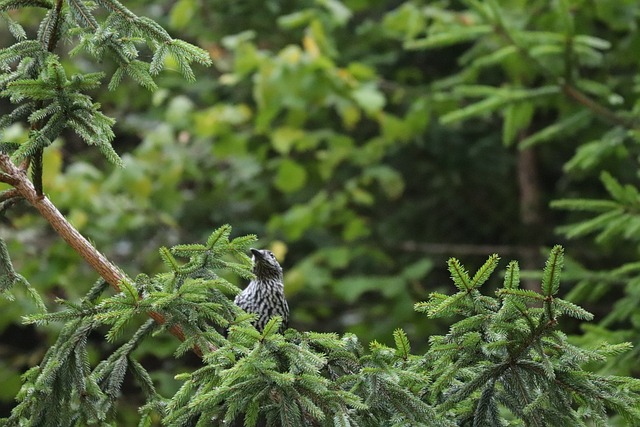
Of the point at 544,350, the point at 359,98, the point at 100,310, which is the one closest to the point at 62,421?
the point at 100,310

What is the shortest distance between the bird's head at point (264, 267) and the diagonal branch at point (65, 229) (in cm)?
113

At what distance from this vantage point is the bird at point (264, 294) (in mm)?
3430

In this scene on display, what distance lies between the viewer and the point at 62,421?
7.66ft

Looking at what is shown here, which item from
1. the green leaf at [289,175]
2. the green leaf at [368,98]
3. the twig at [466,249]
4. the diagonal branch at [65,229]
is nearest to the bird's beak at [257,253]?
the diagonal branch at [65,229]

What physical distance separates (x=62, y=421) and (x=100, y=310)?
0.30m

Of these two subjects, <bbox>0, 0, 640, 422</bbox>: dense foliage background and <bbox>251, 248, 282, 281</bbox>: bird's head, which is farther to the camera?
<bbox>0, 0, 640, 422</bbox>: dense foliage background

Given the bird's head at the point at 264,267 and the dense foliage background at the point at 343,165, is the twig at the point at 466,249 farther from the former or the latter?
the bird's head at the point at 264,267

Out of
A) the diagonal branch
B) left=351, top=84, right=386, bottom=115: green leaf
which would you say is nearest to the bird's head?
the diagonal branch

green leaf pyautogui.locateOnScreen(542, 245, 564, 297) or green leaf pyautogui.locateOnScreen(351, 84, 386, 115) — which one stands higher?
green leaf pyautogui.locateOnScreen(351, 84, 386, 115)

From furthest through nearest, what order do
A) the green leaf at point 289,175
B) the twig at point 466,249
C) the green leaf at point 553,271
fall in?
the twig at point 466,249
the green leaf at point 289,175
the green leaf at point 553,271

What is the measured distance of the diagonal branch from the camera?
2355mm

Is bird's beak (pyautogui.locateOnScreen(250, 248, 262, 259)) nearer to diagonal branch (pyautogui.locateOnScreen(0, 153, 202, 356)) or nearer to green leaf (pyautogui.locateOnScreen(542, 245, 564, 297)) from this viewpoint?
diagonal branch (pyautogui.locateOnScreen(0, 153, 202, 356))

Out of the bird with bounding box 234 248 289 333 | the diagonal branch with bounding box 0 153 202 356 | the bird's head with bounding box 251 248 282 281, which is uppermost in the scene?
the diagonal branch with bounding box 0 153 202 356

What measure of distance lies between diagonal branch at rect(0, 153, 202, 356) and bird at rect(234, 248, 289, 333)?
1029 millimetres
